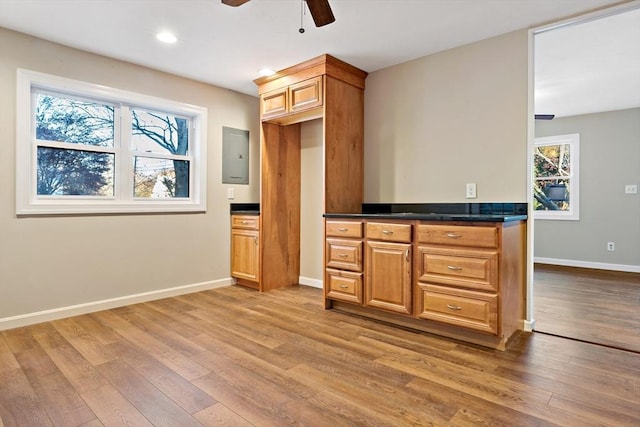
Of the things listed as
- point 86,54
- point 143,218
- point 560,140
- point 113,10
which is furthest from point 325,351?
point 560,140

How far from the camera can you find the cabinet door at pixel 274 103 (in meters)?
3.60

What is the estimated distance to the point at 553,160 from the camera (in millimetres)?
5637

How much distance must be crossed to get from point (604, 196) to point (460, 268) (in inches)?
167

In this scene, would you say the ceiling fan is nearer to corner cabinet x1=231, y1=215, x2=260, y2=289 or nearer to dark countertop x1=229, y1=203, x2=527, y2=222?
dark countertop x1=229, y1=203, x2=527, y2=222

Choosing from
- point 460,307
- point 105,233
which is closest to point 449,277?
point 460,307

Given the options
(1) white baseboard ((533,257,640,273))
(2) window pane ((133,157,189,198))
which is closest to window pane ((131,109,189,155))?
(2) window pane ((133,157,189,198))

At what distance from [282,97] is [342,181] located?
1080 mm

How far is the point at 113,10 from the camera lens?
2451 mm

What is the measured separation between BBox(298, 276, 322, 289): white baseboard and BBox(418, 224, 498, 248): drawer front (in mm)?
1754

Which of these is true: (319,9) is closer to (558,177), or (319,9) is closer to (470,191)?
(470,191)

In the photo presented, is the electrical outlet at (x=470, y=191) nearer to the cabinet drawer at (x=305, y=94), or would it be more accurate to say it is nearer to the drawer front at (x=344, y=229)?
the drawer front at (x=344, y=229)

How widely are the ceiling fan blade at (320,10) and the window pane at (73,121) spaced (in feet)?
7.72

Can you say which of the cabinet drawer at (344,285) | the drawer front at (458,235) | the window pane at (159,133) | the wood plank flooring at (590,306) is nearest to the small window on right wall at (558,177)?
the wood plank flooring at (590,306)

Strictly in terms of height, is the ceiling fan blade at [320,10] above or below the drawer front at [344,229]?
above
